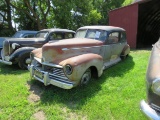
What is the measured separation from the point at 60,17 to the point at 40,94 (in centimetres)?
1541

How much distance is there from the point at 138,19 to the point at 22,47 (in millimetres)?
8410

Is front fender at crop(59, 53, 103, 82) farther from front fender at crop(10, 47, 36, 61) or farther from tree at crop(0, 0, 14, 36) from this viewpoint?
tree at crop(0, 0, 14, 36)

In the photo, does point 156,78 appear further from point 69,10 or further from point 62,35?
point 69,10

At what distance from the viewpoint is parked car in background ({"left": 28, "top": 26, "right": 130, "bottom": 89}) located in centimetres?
417

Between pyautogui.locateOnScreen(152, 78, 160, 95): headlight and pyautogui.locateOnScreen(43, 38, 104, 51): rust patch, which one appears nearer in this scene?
pyautogui.locateOnScreen(152, 78, 160, 95): headlight

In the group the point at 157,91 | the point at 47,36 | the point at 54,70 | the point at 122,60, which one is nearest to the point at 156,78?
the point at 157,91

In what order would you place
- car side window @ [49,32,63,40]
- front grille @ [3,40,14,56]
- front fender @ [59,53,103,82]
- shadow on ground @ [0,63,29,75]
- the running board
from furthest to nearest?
car side window @ [49,32,63,40] < front grille @ [3,40,14,56] < shadow on ground @ [0,63,29,75] < the running board < front fender @ [59,53,103,82]

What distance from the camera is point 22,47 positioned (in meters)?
7.23

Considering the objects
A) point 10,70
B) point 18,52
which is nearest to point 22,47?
point 18,52

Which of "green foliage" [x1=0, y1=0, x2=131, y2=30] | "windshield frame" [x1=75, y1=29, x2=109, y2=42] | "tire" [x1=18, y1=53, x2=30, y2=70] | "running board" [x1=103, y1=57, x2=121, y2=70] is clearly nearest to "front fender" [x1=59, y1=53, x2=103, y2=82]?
"running board" [x1=103, y1=57, x2=121, y2=70]

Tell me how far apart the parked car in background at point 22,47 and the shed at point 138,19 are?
18.6 feet

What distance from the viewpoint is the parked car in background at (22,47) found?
22.4 ft

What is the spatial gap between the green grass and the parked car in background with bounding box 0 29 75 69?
1.25 m

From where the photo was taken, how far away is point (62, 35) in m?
8.24
